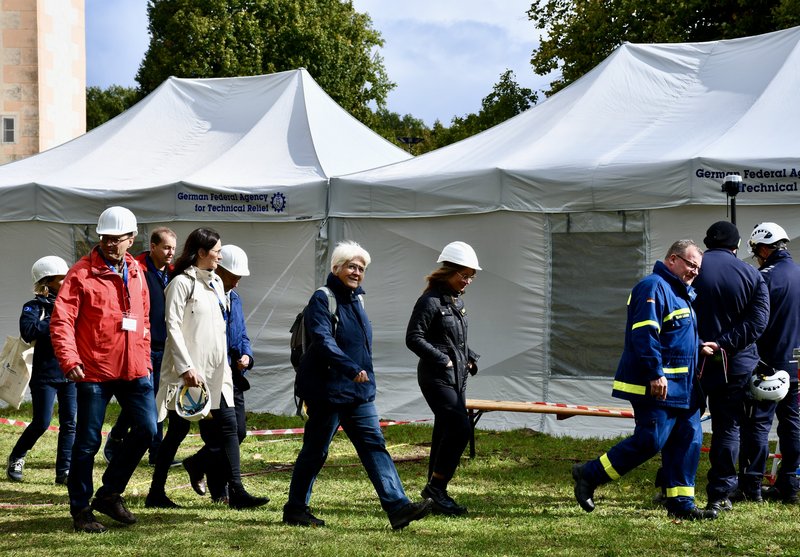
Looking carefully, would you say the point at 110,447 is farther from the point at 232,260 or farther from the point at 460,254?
the point at 460,254

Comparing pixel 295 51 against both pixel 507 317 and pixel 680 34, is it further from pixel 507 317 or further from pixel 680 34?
pixel 507 317

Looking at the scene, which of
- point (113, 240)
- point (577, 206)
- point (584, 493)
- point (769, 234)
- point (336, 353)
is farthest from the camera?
point (577, 206)

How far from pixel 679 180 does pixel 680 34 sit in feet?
53.3

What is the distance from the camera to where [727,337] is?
695 cm

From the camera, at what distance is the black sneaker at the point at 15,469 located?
8.11 m

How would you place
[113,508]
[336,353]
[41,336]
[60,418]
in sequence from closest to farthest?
1. [336,353]
2. [113,508]
3. [60,418]
4. [41,336]

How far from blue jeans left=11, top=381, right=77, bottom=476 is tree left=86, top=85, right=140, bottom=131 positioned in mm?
47452

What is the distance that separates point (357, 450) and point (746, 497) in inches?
111

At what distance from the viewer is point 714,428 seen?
23.3 ft

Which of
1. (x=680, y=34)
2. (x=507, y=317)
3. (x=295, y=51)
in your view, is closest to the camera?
(x=507, y=317)

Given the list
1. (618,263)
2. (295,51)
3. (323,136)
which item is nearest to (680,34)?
(323,136)

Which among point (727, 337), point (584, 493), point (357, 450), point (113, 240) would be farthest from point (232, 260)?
point (727, 337)

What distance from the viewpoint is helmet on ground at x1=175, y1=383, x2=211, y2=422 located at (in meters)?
6.43

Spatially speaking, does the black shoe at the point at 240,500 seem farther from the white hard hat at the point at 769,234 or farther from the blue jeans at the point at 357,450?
the white hard hat at the point at 769,234
